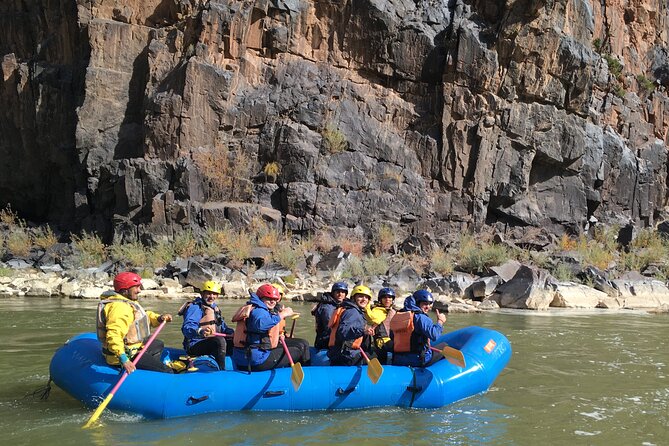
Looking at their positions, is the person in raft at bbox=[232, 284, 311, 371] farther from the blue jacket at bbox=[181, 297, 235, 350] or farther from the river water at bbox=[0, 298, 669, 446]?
the river water at bbox=[0, 298, 669, 446]

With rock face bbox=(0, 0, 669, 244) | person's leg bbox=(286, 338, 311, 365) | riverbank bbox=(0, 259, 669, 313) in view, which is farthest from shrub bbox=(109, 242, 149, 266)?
person's leg bbox=(286, 338, 311, 365)

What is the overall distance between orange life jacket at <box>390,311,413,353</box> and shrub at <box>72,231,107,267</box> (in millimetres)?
13595

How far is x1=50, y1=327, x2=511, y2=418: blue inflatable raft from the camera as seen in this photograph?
5.48 metres

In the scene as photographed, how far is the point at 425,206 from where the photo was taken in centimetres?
2131

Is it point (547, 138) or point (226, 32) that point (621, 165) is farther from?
point (226, 32)

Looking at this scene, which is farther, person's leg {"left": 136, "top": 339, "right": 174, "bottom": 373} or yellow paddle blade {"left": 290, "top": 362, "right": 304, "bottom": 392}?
person's leg {"left": 136, "top": 339, "right": 174, "bottom": 373}

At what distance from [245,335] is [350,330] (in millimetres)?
1055

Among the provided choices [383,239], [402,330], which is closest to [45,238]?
[383,239]

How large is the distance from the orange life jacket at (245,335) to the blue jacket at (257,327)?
1.2 inches

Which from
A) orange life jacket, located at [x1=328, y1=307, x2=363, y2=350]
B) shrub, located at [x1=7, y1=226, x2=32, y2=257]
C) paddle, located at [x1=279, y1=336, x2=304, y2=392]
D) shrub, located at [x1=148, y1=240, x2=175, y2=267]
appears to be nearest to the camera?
paddle, located at [x1=279, y1=336, x2=304, y2=392]

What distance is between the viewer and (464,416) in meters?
5.73

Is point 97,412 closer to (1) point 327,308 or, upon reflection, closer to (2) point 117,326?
(2) point 117,326

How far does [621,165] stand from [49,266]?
21487mm

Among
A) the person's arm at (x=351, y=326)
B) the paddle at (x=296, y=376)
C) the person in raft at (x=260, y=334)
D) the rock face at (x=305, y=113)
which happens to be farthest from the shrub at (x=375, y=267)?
the paddle at (x=296, y=376)
